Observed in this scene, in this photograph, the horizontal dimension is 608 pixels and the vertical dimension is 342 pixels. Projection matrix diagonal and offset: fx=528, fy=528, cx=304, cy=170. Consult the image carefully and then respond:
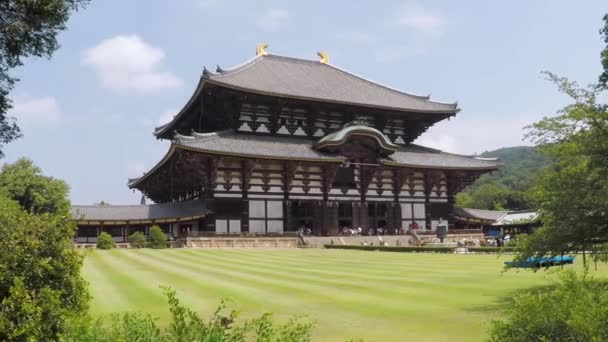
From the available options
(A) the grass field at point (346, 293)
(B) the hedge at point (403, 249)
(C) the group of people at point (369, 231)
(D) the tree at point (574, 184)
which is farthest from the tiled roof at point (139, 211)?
(D) the tree at point (574, 184)

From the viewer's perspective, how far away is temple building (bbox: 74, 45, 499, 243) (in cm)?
4234

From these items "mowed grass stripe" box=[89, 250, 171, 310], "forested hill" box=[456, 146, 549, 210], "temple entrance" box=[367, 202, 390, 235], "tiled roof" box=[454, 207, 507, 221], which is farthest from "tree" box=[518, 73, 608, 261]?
"tiled roof" box=[454, 207, 507, 221]

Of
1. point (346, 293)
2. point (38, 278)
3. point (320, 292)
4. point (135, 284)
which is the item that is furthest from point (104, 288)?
point (38, 278)

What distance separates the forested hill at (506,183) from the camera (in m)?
101

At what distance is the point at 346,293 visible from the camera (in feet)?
46.4

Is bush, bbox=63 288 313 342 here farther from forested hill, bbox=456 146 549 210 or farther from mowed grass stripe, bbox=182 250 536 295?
forested hill, bbox=456 146 549 210

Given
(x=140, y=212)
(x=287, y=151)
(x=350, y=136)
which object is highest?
(x=350, y=136)

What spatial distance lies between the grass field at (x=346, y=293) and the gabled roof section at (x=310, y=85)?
2536 centimetres

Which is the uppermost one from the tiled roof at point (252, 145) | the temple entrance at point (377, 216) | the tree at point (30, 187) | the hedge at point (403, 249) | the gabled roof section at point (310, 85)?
the gabled roof section at point (310, 85)

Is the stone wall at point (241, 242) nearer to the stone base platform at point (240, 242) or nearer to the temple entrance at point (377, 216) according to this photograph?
the stone base platform at point (240, 242)

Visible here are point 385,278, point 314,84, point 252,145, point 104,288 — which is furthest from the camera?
point 314,84

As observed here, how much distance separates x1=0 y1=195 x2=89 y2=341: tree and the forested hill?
10745 mm

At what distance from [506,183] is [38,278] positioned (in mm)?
140245

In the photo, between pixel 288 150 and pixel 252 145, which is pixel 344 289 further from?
pixel 288 150
